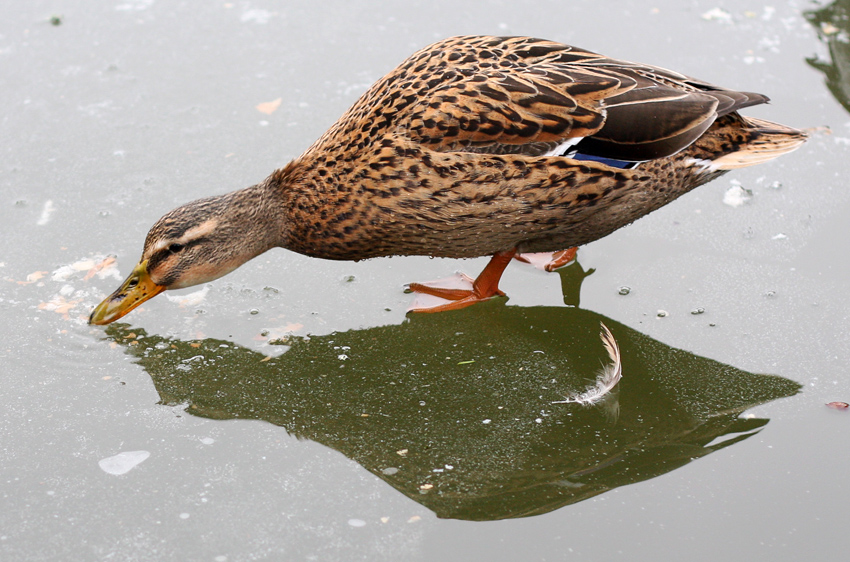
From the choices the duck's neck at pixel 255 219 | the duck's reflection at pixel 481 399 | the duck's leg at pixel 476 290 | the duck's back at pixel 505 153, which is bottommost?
the duck's reflection at pixel 481 399

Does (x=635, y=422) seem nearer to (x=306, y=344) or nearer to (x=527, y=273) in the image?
(x=527, y=273)

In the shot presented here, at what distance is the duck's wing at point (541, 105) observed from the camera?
368 cm

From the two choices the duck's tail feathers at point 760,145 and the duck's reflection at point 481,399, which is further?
the duck's tail feathers at point 760,145

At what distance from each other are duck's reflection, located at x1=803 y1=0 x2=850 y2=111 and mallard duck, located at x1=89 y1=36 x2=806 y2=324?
1751 mm

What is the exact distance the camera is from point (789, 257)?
4.41 meters

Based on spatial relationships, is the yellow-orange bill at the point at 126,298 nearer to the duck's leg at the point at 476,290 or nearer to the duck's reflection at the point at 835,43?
the duck's leg at the point at 476,290

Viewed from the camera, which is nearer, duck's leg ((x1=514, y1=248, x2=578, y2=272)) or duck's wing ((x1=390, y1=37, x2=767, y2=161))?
duck's wing ((x1=390, y1=37, x2=767, y2=161))

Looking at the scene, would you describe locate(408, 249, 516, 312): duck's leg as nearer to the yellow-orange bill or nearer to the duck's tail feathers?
the duck's tail feathers

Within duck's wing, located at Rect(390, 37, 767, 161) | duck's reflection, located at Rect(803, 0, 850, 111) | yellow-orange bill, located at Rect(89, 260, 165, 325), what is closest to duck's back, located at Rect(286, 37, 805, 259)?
duck's wing, located at Rect(390, 37, 767, 161)

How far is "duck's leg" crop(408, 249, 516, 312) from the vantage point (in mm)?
4168

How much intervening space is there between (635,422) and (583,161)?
1.13 meters

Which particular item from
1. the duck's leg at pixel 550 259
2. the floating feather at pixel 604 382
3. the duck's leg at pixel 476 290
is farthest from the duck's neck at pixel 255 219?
the floating feather at pixel 604 382

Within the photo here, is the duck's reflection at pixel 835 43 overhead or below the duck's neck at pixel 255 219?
overhead

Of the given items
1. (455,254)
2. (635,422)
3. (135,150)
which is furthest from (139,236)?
(635,422)
